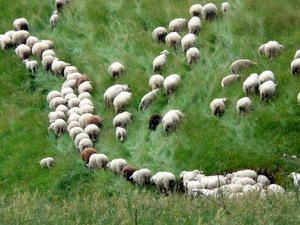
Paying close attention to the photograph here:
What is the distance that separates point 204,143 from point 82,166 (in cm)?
398

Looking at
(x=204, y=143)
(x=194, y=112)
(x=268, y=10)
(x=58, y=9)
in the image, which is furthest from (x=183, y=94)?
(x=58, y=9)

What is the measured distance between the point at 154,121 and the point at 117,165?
99.9 inches

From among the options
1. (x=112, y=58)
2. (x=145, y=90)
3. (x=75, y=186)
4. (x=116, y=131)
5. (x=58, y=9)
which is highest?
(x=58, y=9)

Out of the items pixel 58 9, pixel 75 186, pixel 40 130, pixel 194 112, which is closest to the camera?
pixel 75 186

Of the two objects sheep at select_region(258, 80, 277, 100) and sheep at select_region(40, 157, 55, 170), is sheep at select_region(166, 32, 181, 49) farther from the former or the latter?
sheep at select_region(40, 157, 55, 170)

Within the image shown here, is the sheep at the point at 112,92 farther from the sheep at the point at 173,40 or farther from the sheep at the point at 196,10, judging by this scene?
the sheep at the point at 196,10

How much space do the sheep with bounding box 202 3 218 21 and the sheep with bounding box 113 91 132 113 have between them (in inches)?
183

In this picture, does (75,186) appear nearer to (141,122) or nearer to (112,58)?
(141,122)

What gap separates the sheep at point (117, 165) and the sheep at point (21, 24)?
11.1 metres

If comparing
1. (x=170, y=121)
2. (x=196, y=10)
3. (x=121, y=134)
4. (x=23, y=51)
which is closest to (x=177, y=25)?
(x=196, y=10)

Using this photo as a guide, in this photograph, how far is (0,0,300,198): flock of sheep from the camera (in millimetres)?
24141

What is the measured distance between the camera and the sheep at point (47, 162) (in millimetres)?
26936

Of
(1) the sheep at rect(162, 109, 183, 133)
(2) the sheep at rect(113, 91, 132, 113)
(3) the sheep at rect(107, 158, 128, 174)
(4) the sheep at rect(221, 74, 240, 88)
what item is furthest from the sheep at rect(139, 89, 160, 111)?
(3) the sheep at rect(107, 158, 128, 174)

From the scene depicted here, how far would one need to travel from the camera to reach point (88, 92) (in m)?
30.1
